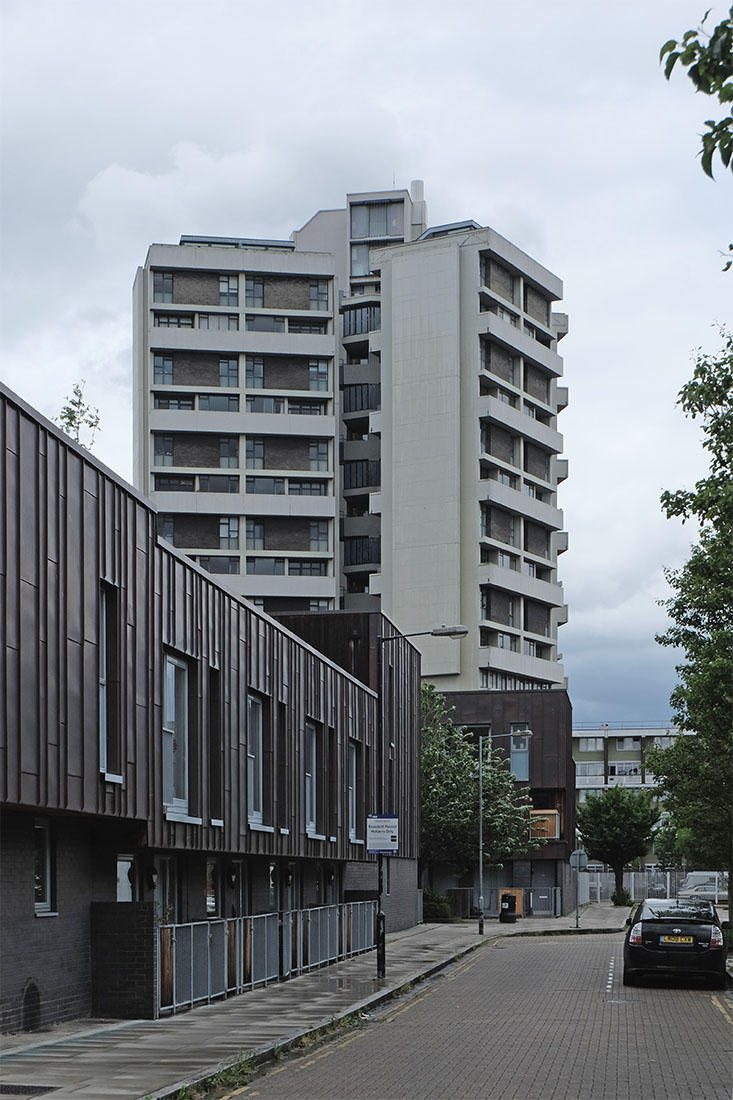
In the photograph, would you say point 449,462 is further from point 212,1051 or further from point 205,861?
point 212,1051

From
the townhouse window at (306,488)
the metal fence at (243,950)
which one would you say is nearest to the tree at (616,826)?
the townhouse window at (306,488)

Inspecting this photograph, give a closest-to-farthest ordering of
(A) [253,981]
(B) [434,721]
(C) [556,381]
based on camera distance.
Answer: (A) [253,981]
(B) [434,721]
(C) [556,381]

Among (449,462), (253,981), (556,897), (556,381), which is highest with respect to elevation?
(556,381)

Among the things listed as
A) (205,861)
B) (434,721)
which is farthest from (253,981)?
(434,721)

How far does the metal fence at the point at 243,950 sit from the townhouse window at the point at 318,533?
5986cm

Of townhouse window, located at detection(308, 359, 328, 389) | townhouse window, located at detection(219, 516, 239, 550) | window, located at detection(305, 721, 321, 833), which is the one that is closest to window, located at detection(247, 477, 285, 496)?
townhouse window, located at detection(219, 516, 239, 550)

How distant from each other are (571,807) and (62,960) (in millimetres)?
59337

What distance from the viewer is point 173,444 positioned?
303 feet

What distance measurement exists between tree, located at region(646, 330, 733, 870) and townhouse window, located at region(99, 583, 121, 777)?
7809 millimetres

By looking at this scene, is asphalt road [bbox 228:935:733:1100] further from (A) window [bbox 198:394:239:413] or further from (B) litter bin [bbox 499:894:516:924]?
(A) window [bbox 198:394:239:413]

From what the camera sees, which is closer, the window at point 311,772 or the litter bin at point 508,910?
the window at point 311,772

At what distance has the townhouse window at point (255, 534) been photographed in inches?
3610

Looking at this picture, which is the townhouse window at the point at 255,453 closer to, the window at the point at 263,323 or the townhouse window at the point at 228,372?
the townhouse window at the point at 228,372

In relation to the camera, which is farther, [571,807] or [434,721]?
[571,807]
